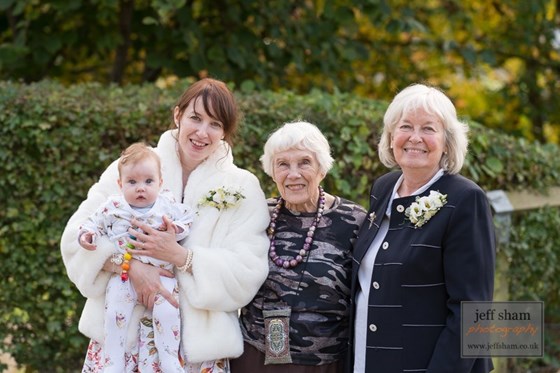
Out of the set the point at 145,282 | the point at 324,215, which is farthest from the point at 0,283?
the point at 324,215

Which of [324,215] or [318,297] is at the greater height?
[324,215]

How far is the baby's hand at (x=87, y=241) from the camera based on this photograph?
3348mm

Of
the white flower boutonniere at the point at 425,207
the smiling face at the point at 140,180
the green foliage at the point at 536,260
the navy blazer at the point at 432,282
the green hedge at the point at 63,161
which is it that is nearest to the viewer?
the navy blazer at the point at 432,282

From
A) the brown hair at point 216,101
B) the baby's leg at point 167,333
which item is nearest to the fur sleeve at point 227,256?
the baby's leg at point 167,333

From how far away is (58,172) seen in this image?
4.79m

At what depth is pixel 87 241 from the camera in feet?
11.1

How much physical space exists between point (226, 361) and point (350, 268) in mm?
654

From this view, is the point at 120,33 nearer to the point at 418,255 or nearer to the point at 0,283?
the point at 0,283

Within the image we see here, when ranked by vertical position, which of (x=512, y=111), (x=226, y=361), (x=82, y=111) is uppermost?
(x=512, y=111)

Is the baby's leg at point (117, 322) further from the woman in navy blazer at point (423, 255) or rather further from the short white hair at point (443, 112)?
the short white hair at point (443, 112)

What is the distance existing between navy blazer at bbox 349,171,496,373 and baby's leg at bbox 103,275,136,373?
961 millimetres

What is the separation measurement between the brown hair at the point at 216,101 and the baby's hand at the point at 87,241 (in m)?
0.66

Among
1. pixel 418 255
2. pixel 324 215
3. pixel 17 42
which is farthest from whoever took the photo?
pixel 17 42

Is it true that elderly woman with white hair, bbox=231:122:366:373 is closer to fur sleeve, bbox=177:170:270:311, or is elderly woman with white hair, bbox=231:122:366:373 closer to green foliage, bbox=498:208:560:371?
fur sleeve, bbox=177:170:270:311
